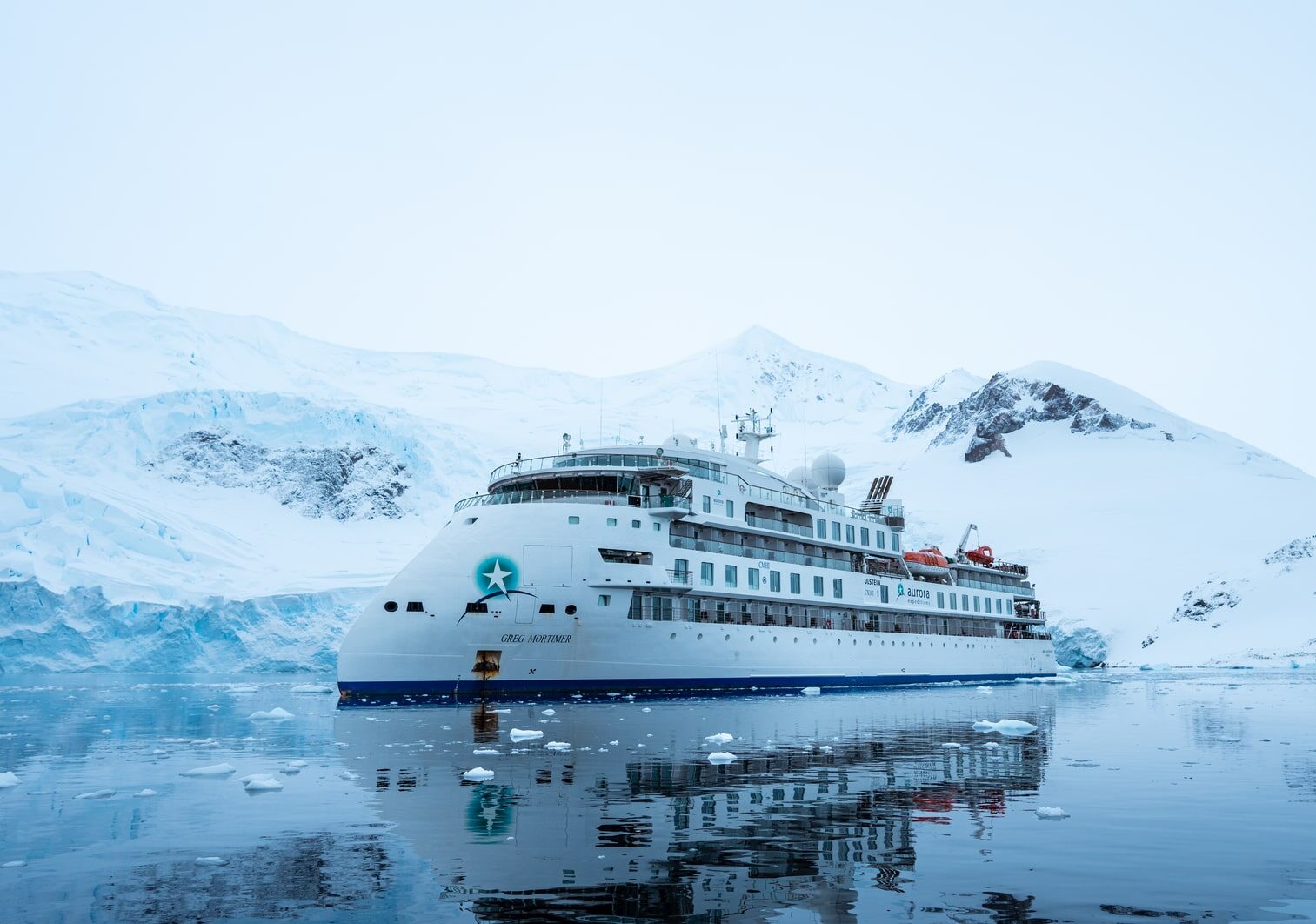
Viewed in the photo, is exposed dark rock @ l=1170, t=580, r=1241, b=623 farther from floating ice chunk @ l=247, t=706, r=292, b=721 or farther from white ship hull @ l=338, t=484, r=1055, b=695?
floating ice chunk @ l=247, t=706, r=292, b=721

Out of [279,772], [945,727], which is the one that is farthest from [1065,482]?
[279,772]

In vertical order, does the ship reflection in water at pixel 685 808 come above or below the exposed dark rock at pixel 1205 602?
below

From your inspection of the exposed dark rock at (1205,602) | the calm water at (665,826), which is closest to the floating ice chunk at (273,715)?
A: the calm water at (665,826)

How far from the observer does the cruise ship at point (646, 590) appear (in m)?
31.5

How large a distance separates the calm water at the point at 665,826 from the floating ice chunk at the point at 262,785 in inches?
10.4

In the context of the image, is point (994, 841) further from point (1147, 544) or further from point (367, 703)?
point (1147, 544)

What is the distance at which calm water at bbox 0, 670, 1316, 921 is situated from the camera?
779 cm

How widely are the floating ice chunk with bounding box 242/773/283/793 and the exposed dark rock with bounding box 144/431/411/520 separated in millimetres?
110095

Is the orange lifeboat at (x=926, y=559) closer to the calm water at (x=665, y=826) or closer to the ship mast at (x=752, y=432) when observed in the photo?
the ship mast at (x=752, y=432)

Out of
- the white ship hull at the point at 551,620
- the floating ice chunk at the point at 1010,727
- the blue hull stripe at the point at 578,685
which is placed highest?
the white ship hull at the point at 551,620

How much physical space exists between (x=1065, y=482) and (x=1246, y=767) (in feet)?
481

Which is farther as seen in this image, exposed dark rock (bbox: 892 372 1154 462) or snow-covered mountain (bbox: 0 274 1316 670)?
exposed dark rock (bbox: 892 372 1154 462)

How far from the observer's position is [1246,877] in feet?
28.1

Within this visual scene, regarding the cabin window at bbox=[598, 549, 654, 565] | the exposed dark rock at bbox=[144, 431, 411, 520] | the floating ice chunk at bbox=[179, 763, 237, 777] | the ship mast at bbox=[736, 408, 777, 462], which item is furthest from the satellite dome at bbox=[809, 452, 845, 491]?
the exposed dark rock at bbox=[144, 431, 411, 520]
